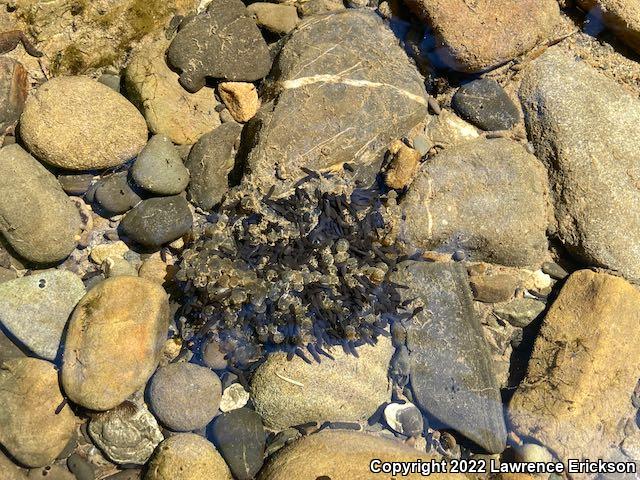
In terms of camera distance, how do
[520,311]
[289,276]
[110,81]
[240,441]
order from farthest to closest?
[520,311]
[110,81]
[240,441]
[289,276]

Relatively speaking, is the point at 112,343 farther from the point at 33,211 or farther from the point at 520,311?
the point at 520,311

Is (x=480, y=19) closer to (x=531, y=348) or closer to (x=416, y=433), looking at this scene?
(x=531, y=348)

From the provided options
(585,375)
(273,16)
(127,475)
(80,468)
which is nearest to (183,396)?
(127,475)

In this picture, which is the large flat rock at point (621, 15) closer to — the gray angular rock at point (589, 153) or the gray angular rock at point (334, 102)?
the gray angular rock at point (589, 153)

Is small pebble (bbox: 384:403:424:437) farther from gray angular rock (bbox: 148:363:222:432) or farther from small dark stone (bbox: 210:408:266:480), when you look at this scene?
gray angular rock (bbox: 148:363:222:432)

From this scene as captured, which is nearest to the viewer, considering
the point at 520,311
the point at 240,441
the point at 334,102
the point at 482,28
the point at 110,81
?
the point at 240,441
